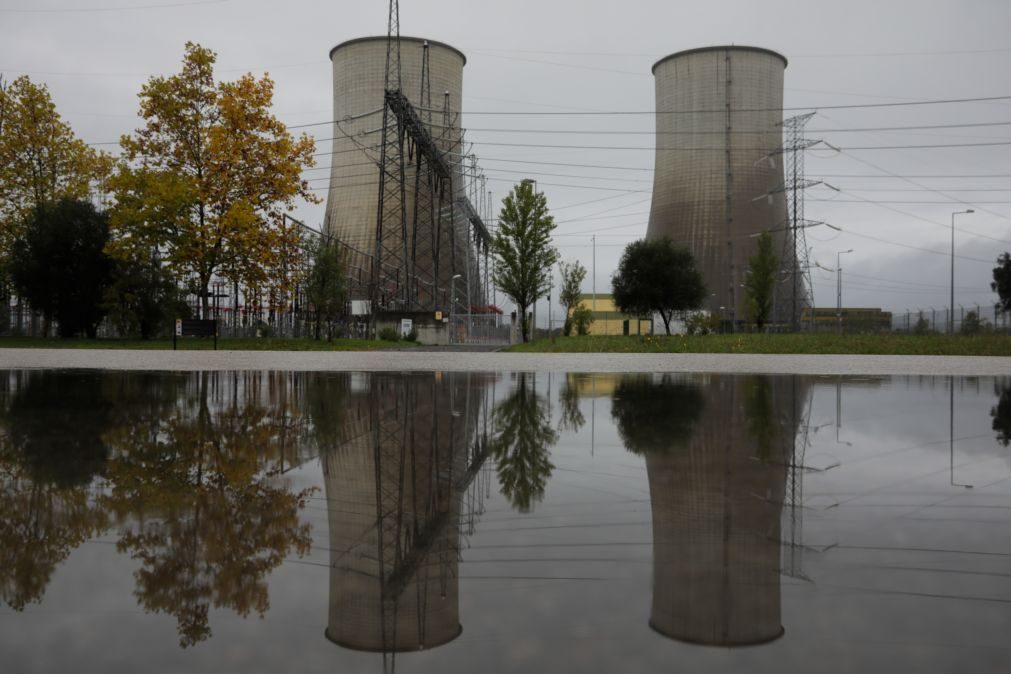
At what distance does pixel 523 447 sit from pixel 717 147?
3660cm

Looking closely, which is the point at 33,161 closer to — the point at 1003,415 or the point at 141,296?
the point at 141,296

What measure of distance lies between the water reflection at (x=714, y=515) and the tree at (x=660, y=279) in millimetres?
36902

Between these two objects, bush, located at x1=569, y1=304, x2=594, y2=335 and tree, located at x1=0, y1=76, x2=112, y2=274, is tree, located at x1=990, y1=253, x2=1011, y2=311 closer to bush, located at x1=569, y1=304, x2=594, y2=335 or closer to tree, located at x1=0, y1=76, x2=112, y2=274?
bush, located at x1=569, y1=304, x2=594, y2=335

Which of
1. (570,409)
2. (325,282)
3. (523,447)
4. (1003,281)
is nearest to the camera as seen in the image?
(523,447)

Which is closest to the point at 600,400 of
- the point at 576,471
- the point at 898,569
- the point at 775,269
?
the point at 576,471

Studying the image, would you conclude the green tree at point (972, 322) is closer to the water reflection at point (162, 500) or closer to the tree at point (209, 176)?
the tree at point (209, 176)

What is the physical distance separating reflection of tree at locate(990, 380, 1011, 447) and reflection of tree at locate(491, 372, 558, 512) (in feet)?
10.1

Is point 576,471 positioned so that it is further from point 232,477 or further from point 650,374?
point 650,374

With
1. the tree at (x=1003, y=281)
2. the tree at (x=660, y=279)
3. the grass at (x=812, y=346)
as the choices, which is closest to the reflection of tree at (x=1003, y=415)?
the grass at (x=812, y=346)

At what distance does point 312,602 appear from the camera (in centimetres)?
201

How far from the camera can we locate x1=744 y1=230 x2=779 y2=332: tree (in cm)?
4322

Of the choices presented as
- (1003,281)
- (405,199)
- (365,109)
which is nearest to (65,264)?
(365,109)

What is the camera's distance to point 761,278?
43.9 metres

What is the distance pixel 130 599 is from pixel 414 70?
1524 inches
